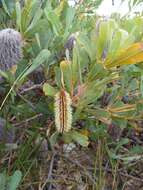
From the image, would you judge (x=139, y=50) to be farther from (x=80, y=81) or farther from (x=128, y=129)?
(x=128, y=129)

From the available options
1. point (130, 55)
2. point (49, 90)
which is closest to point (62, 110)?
point (49, 90)

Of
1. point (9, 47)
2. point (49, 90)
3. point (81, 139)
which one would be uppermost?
point (9, 47)

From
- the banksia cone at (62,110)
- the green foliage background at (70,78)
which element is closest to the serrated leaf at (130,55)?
the green foliage background at (70,78)

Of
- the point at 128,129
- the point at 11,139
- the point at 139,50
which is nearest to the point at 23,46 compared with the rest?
the point at 11,139

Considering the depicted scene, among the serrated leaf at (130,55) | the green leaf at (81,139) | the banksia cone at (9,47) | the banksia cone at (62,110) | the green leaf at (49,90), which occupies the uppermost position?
the banksia cone at (9,47)

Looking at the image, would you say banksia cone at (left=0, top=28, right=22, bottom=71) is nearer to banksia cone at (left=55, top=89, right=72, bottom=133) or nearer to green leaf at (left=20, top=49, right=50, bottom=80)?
green leaf at (left=20, top=49, right=50, bottom=80)

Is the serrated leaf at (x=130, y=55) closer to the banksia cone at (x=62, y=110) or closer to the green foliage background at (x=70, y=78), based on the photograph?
the green foliage background at (x=70, y=78)

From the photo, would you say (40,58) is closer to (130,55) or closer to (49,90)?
(49,90)
